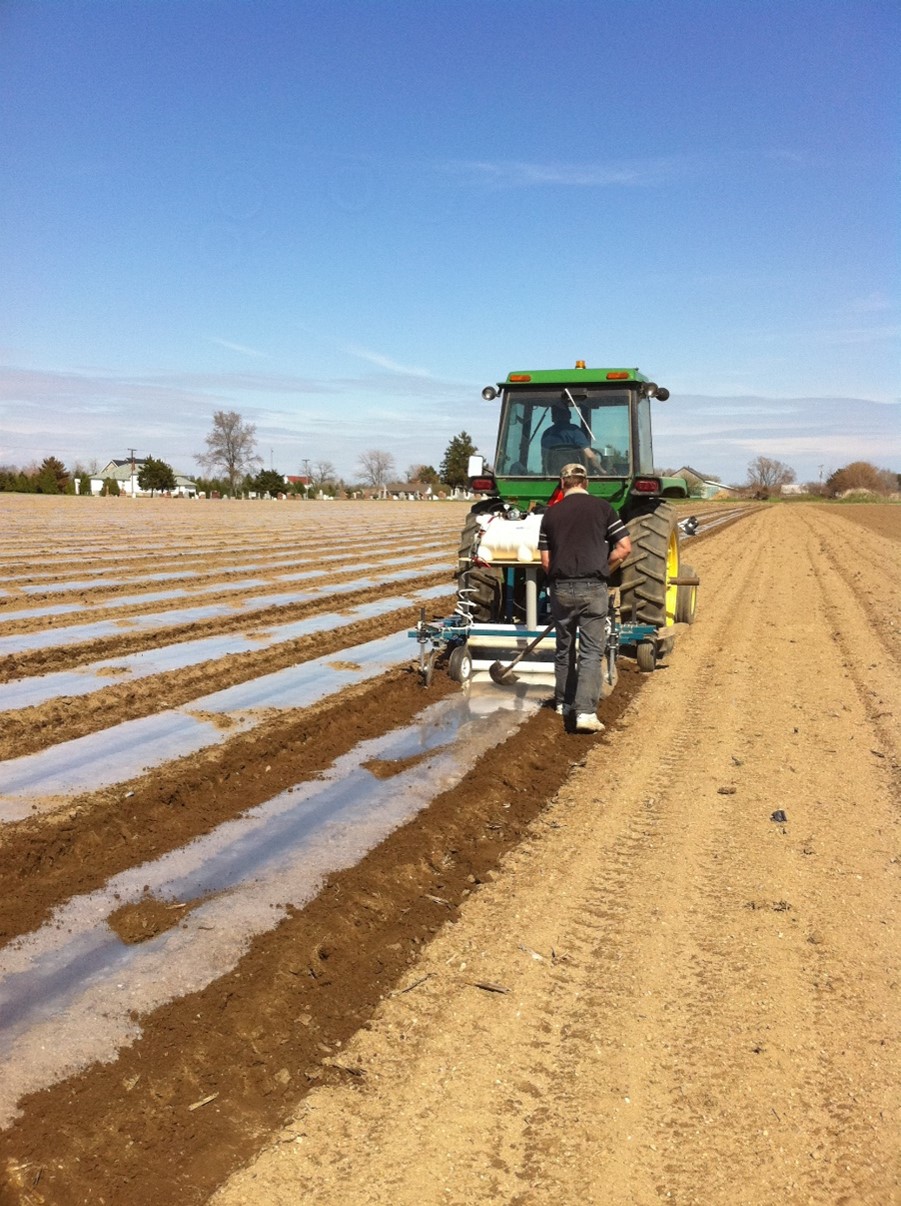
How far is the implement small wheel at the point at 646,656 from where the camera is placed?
856cm

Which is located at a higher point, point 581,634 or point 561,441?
point 561,441

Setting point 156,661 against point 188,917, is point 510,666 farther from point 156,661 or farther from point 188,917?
point 188,917

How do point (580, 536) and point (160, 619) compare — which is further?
point (160, 619)

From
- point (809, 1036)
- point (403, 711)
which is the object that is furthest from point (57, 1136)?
point (403, 711)

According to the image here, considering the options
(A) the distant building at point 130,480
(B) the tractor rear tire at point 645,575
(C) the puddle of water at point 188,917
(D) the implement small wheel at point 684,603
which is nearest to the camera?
(C) the puddle of water at point 188,917

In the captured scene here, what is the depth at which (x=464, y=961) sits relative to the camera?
3586 mm

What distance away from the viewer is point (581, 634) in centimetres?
696

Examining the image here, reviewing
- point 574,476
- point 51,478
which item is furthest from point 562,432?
point 51,478

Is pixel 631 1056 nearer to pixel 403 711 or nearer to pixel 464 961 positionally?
pixel 464 961

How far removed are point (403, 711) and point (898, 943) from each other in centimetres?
408

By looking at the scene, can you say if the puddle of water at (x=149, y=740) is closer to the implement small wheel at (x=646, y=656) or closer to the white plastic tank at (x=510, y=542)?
the white plastic tank at (x=510, y=542)

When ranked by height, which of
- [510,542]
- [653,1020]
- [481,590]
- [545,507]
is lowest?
[653,1020]

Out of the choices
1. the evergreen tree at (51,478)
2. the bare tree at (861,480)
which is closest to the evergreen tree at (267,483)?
the evergreen tree at (51,478)

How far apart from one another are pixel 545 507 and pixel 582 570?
165cm
